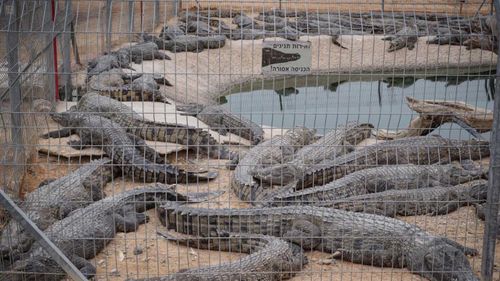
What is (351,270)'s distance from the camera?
5.54 metres

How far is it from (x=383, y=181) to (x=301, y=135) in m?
1.49

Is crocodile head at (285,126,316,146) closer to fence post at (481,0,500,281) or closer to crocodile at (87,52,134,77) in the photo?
fence post at (481,0,500,281)

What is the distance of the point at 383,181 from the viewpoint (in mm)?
7238

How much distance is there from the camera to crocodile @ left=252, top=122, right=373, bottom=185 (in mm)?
7188

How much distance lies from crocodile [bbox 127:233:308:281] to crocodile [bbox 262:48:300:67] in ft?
4.29

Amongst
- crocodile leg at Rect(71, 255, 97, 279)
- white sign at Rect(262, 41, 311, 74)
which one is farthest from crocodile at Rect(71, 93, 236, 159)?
white sign at Rect(262, 41, 311, 74)

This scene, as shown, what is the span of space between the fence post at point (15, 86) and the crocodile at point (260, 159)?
75.2 inches

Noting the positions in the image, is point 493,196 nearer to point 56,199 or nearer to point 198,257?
point 198,257

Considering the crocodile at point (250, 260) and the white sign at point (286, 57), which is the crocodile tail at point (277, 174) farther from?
the white sign at point (286, 57)

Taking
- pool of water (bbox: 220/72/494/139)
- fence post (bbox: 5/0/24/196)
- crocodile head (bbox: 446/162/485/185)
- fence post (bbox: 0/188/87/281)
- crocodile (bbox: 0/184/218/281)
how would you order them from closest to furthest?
1. fence post (bbox: 0/188/87/281)
2. crocodile (bbox: 0/184/218/281)
3. fence post (bbox: 5/0/24/196)
4. crocodile head (bbox: 446/162/485/185)
5. pool of water (bbox: 220/72/494/139)

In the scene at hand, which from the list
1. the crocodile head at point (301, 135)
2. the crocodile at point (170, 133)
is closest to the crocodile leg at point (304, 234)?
the crocodile at point (170, 133)

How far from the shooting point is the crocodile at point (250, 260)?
5047mm

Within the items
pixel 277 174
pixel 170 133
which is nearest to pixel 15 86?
pixel 170 133

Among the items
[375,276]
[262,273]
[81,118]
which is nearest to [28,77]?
[81,118]
